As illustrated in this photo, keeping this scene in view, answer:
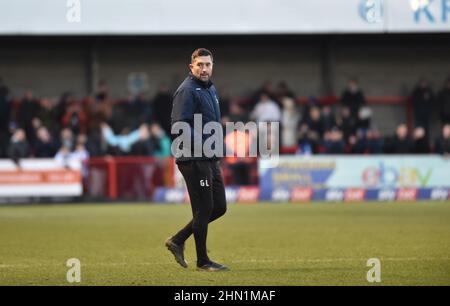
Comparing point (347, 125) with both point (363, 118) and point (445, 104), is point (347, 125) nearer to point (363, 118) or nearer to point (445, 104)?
point (363, 118)

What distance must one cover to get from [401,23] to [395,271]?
63.5ft

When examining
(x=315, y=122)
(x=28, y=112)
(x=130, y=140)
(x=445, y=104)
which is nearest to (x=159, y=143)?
(x=130, y=140)

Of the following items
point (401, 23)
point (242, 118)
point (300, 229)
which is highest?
point (401, 23)

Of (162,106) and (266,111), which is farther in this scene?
(162,106)

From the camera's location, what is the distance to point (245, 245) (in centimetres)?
1512

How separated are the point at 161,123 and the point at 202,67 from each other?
18234mm

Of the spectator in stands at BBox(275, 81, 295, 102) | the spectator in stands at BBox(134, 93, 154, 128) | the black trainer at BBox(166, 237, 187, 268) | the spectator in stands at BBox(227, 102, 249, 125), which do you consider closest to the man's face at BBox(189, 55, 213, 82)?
the black trainer at BBox(166, 237, 187, 268)

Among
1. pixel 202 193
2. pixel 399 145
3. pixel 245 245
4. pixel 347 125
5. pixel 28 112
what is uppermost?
pixel 28 112

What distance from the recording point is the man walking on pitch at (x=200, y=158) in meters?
11.5

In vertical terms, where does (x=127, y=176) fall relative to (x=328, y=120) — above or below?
below

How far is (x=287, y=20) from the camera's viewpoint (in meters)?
30.0

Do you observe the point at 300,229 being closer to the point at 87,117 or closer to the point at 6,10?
the point at 87,117
